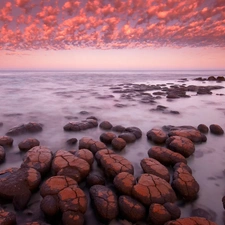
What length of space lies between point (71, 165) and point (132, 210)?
1.34m

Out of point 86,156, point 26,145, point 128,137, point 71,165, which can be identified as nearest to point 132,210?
point 71,165

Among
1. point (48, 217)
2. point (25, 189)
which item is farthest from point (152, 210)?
point (25, 189)

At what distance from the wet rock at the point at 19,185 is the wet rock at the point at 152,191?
1587 millimetres

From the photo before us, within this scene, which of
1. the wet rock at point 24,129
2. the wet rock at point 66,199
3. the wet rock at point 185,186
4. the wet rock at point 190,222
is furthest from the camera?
the wet rock at point 24,129

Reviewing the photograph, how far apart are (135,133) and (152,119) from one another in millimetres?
2346

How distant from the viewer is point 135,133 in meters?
5.47

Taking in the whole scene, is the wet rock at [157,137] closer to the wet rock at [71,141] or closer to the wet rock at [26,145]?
the wet rock at [71,141]

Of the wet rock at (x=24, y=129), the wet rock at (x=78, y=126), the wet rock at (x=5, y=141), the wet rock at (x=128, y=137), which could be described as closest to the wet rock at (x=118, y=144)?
the wet rock at (x=128, y=137)

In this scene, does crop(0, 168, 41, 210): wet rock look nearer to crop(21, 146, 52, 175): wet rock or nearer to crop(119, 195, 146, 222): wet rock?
crop(21, 146, 52, 175): wet rock

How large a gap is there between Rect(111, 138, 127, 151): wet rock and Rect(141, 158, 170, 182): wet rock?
1.07m

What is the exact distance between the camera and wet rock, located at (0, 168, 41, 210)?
2730 millimetres

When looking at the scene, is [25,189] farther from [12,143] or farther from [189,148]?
[189,148]

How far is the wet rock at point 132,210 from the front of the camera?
248cm

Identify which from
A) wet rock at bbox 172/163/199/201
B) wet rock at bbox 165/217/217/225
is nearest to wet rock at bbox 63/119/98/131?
wet rock at bbox 172/163/199/201
